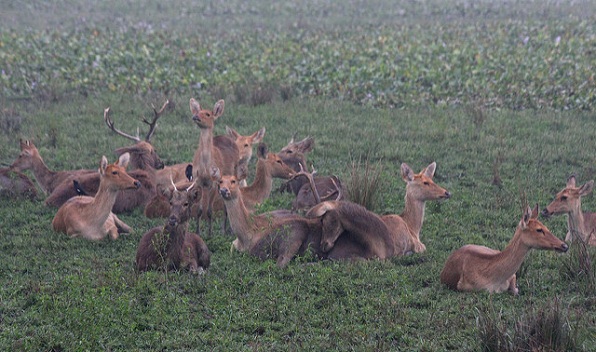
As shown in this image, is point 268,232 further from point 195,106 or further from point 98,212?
point 195,106

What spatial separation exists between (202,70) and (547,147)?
7.58m

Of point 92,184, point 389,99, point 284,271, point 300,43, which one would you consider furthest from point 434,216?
point 300,43

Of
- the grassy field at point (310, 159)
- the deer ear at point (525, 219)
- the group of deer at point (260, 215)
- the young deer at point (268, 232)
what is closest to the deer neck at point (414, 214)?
the group of deer at point (260, 215)

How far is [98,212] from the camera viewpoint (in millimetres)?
8531

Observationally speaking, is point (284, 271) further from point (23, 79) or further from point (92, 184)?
point (23, 79)

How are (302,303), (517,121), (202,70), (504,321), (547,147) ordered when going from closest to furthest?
(504,321), (302,303), (547,147), (517,121), (202,70)

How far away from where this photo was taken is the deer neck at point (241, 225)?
8070 mm

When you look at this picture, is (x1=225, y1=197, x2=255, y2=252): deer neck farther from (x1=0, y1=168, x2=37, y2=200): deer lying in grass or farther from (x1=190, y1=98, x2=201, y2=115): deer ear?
(x1=0, y1=168, x2=37, y2=200): deer lying in grass

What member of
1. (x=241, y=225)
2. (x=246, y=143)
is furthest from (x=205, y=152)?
(x=241, y=225)

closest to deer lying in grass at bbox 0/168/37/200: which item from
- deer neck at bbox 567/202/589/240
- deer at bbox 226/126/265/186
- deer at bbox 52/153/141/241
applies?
deer at bbox 52/153/141/241

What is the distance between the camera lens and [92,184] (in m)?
9.59

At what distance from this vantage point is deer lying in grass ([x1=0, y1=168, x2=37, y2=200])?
385 inches

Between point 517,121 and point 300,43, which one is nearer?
point 517,121

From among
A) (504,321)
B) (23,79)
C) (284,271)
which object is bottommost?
(23,79)
